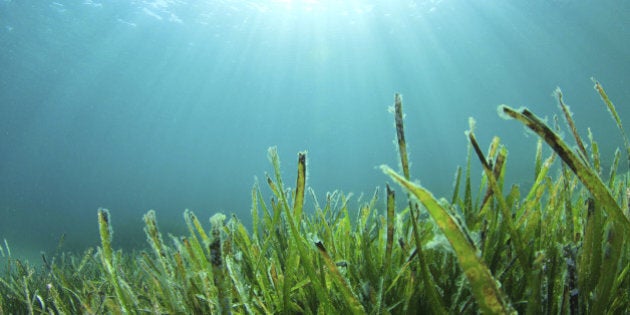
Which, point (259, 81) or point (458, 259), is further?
point (259, 81)

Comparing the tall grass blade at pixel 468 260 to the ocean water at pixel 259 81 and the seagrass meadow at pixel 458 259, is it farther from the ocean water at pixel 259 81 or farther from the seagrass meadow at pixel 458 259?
the ocean water at pixel 259 81

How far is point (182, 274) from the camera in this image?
890 mm

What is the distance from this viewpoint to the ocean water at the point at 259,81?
A: 129ft

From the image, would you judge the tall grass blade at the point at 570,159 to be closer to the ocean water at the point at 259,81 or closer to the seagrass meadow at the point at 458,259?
the seagrass meadow at the point at 458,259

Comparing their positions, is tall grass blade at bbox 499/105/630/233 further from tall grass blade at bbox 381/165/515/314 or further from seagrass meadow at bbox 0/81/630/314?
tall grass blade at bbox 381/165/515/314

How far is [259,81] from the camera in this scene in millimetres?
72500

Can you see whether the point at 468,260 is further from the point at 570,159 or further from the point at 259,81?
the point at 259,81

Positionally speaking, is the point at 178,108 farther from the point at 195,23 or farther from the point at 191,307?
the point at 191,307

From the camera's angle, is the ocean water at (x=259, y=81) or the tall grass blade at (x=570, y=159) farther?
the ocean water at (x=259, y=81)

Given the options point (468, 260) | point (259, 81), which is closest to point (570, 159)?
point (468, 260)

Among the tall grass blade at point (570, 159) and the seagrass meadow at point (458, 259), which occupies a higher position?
the tall grass blade at point (570, 159)

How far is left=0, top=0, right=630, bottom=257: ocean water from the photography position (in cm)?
3928

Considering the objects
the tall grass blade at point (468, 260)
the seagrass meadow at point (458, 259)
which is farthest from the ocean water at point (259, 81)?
the tall grass blade at point (468, 260)

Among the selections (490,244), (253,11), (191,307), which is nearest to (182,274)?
(191,307)
